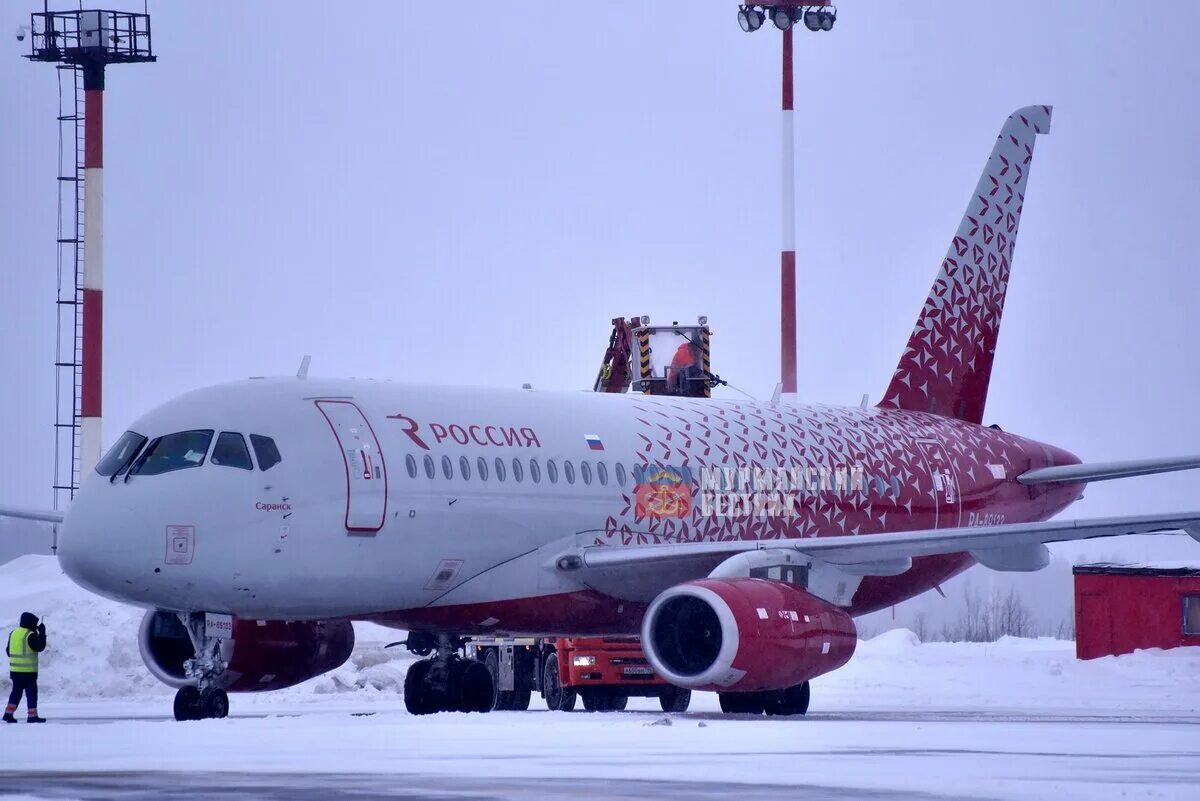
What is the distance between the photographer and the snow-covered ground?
1475cm

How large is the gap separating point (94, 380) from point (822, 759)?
1474 inches

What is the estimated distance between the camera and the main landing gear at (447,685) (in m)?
26.8

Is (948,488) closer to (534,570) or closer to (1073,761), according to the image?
(534,570)

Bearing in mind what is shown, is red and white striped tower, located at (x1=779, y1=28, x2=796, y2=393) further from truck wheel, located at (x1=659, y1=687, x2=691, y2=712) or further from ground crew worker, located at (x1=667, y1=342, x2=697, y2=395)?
truck wheel, located at (x1=659, y1=687, x2=691, y2=712)

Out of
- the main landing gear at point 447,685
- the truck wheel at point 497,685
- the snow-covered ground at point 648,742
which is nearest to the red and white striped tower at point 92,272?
the snow-covered ground at point 648,742

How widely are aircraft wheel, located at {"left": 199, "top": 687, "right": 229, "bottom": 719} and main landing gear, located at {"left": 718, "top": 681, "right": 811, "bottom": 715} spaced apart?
6478mm

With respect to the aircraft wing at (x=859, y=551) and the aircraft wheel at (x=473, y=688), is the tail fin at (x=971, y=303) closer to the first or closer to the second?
the aircraft wing at (x=859, y=551)

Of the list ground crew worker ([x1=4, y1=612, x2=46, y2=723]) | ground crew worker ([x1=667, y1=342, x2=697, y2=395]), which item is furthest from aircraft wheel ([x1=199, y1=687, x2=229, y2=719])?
ground crew worker ([x1=667, y1=342, x2=697, y2=395])

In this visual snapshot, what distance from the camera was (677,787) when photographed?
14469 millimetres

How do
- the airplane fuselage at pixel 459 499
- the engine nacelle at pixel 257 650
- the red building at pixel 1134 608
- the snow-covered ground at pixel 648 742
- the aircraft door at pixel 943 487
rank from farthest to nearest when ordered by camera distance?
the red building at pixel 1134 608 < the aircraft door at pixel 943 487 < the engine nacelle at pixel 257 650 < the airplane fuselage at pixel 459 499 < the snow-covered ground at pixel 648 742

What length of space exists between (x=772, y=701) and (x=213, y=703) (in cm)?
719

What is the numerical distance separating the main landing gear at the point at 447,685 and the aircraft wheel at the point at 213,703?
3463mm

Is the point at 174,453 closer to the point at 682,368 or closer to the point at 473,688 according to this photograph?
the point at 473,688

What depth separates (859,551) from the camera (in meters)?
26.6
